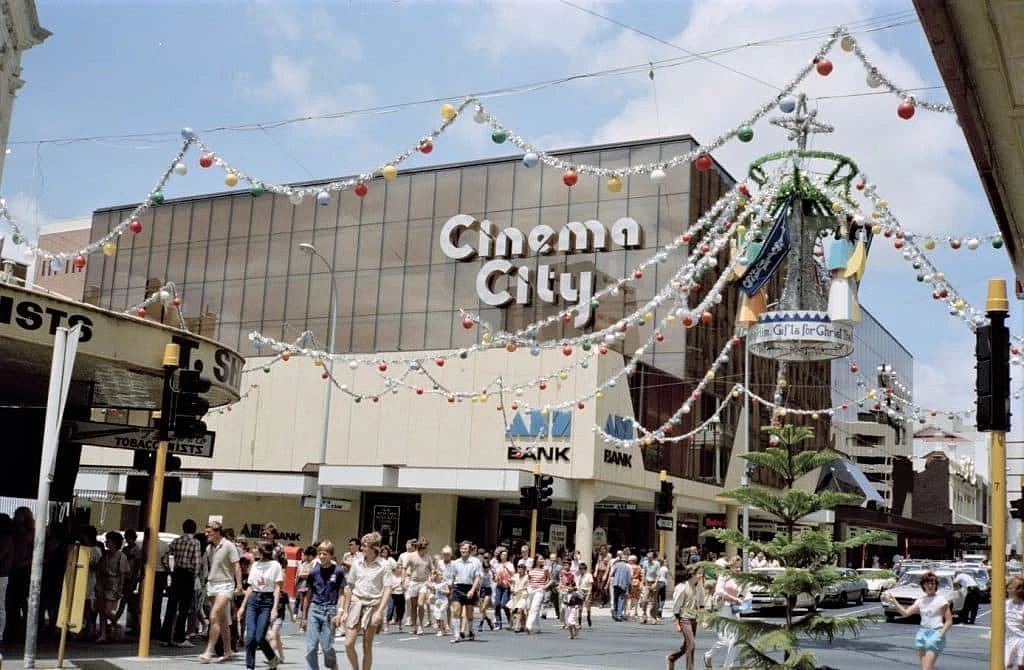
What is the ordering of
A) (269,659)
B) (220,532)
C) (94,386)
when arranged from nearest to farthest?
(269,659) → (220,532) → (94,386)

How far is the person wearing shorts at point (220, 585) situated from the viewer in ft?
48.6

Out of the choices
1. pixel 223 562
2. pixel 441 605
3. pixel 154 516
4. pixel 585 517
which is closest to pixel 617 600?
pixel 585 517

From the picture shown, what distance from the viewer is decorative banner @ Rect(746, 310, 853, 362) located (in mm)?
19688

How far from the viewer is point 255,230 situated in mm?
56594

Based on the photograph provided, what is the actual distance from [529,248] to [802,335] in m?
30.4

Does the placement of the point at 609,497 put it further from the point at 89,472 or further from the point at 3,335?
the point at 3,335

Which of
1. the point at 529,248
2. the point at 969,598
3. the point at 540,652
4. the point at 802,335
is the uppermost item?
the point at 529,248

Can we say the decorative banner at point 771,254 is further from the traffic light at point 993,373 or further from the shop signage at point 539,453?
the shop signage at point 539,453

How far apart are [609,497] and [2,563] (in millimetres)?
28636

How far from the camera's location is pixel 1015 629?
1490cm

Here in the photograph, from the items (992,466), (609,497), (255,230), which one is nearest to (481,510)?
(609,497)

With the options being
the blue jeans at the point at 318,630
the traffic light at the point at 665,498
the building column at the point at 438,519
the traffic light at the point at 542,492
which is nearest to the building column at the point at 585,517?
the building column at the point at 438,519

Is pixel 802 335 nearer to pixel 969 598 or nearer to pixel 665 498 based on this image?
pixel 665 498

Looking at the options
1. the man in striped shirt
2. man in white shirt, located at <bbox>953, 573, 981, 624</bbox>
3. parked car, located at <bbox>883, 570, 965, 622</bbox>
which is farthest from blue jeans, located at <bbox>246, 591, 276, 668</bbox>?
man in white shirt, located at <bbox>953, 573, 981, 624</bbox>
